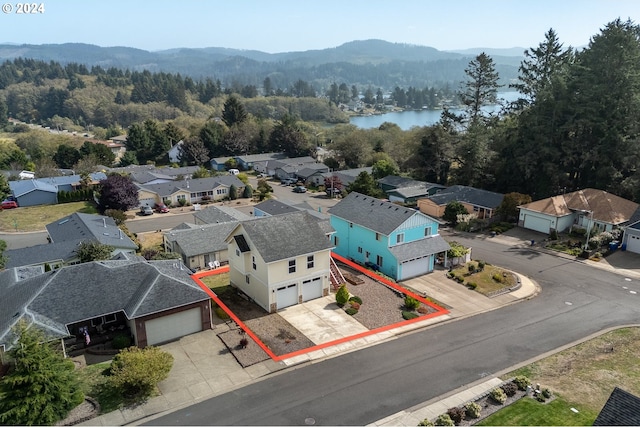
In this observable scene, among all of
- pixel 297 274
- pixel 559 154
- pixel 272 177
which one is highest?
pixel 559 154

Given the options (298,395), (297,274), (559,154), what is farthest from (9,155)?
(559,154)

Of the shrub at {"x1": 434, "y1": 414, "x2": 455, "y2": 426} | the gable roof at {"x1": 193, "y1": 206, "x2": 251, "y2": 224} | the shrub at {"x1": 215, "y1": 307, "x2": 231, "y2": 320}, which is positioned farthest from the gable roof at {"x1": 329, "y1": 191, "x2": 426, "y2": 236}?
the shrub at {"x1": 434, "y1": 414, "x2": 455, "y2": 426}

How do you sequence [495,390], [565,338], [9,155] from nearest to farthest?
[495,390]
[565,338]
[9,155]

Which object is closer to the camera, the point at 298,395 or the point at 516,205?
the point at 298,395

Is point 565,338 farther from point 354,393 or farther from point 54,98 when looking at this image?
point 54,98

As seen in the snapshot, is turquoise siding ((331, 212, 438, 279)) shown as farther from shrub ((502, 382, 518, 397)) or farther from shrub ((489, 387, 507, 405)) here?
shrub ((489, 387, 507, 405))

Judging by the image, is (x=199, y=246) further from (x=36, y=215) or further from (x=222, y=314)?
(x=36, y=215)
